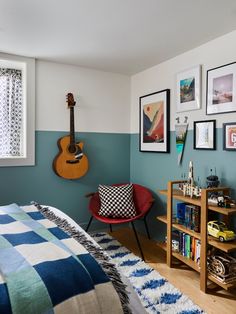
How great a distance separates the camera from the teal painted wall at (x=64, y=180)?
9.61 feet

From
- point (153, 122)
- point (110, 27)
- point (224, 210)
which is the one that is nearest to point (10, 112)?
point (110, 27)

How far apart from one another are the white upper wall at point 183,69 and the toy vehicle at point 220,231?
83cm

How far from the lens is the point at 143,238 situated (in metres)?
3.22

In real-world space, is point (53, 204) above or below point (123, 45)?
below

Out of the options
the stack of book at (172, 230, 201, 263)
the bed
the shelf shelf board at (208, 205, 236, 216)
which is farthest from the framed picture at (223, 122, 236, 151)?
the bed

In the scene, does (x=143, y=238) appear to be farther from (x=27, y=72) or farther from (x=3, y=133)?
(x=27, y=72)

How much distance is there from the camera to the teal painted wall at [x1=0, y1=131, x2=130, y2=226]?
115 inches

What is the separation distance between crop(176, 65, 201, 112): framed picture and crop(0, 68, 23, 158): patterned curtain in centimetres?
178

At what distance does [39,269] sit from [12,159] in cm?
212

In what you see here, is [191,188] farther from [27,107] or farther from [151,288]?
[27,107]

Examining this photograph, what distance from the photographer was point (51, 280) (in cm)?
92

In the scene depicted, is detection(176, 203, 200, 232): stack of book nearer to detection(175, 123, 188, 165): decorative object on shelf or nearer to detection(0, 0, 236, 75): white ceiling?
detection(175, 123, 188, 165): decorative object on shelf

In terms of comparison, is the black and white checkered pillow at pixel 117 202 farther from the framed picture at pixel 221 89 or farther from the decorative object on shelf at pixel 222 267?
the framed picture at pixel 221 89

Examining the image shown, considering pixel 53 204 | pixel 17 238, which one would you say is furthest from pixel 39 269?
pixel 53 204
